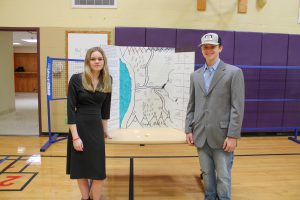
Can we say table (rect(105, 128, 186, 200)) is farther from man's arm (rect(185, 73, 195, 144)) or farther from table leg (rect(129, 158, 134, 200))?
man's arm (rect(185, 73, 195, 144))

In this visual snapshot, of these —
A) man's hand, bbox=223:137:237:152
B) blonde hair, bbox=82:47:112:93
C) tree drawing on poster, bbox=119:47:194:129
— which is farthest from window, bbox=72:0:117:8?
man's hand, bbox=223:137:237:152

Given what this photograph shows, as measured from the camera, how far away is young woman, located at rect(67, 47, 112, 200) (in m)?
2.04

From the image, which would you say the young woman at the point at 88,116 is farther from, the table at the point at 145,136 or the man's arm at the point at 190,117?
the man's arm at the point at 190,117

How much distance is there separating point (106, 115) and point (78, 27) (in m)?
2.98

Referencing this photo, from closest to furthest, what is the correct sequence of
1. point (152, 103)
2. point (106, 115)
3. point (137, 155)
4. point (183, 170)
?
1. point (106, 115)
2. point (152, 103)
3. point (183, 170)
4. point (137, 155)

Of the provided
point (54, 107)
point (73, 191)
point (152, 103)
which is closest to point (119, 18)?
point (54, 107)

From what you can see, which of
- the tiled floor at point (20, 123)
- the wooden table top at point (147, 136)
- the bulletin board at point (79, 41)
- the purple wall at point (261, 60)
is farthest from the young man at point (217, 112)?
the tiled floor at point (20, 123)

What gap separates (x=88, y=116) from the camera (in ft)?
6.85

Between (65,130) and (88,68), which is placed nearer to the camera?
(88,68)

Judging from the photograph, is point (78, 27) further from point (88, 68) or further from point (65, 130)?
point (88, 68)

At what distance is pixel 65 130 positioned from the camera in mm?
4957

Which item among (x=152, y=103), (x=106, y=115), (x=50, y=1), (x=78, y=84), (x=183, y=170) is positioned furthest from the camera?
(x=50, y=1)

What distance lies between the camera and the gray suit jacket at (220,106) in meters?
1.94

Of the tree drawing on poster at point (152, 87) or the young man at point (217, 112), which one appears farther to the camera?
the tree drawing on poster at point (152, 87)
